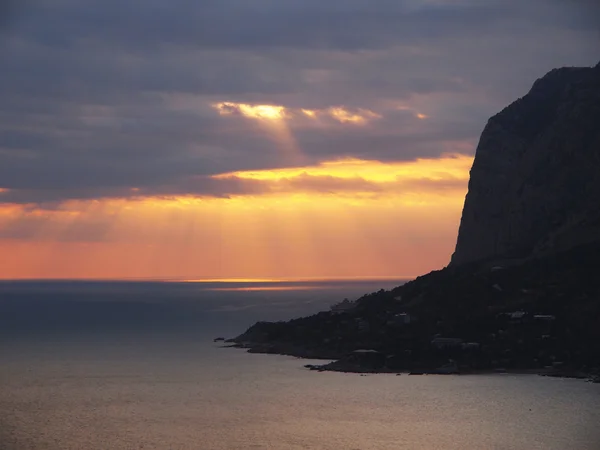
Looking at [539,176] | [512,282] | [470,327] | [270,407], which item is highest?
[539,176]

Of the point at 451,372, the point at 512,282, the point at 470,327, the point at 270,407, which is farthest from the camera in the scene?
the point at 512,282

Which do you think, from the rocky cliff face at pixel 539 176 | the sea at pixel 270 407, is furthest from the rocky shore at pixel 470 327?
the rocky cliff face at pixel 539 176

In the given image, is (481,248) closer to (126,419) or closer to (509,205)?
(509,205)

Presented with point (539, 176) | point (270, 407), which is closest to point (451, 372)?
point (270, 407)

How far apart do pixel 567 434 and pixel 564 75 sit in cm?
10765

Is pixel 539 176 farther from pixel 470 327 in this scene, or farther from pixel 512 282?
pixel 470 327

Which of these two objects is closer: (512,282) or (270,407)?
(270,407)

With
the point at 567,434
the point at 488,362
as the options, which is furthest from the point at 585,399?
the point at 488,362

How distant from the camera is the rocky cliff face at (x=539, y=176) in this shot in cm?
13962

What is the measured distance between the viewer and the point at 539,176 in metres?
147

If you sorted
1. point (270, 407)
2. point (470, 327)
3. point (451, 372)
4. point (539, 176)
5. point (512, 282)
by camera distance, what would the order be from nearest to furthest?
point (270, 407), point (451, 372), point (470, 327), point (512, 282), point (539, 176)

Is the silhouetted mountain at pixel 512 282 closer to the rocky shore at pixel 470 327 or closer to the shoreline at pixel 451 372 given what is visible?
the rocky shore at pixel 470 327

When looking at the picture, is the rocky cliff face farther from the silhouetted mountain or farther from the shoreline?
the shoreline

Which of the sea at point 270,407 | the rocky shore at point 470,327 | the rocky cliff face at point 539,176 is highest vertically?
the rocky cliff face at point 539,176
